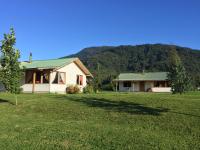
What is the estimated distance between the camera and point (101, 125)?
14.3 meters

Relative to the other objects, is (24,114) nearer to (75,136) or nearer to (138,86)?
(75,136)

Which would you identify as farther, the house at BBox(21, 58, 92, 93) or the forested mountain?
the forested mountain

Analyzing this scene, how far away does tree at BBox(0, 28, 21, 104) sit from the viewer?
69.6 ft

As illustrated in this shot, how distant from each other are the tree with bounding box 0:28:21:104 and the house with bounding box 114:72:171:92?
43.3 metres

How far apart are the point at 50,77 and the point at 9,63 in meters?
14.3

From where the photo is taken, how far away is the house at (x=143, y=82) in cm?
6292

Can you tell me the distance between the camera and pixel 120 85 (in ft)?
228

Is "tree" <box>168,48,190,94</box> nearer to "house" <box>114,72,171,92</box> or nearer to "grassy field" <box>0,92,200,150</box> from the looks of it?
"grassy field" <box>0,92,200,150</box>

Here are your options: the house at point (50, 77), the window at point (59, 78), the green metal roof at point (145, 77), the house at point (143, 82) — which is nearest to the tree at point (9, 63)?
the house at point (50, 77)

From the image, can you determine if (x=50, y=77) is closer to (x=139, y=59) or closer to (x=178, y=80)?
(x=178, y=80)

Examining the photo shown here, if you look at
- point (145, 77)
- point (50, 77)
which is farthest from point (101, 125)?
point (145, 77)

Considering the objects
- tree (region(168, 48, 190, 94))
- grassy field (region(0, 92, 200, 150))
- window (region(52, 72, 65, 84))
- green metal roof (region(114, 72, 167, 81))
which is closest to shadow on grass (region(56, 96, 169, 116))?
grassy field (region(0, 92, 200, 150))

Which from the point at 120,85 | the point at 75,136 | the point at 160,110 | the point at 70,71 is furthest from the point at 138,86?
the point at 75,136

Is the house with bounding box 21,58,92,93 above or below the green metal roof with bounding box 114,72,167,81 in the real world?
below
